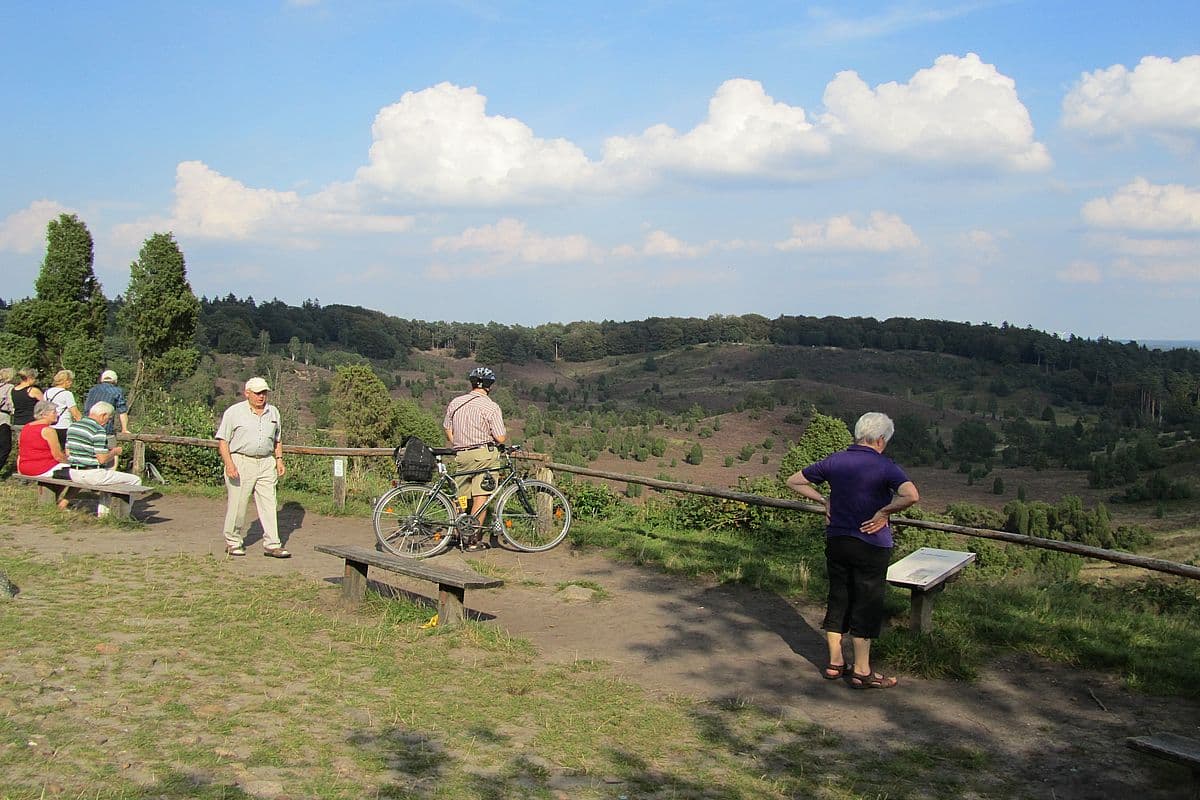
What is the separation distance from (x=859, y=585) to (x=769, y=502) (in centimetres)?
300

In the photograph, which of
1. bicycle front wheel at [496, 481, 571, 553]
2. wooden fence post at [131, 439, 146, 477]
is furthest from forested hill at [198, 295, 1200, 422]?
bicycle front wheel at [496, 481, 571, 553]

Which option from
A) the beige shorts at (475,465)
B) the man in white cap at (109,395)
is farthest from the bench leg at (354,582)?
the man in white cap at (109,395)

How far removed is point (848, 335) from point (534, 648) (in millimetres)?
112653

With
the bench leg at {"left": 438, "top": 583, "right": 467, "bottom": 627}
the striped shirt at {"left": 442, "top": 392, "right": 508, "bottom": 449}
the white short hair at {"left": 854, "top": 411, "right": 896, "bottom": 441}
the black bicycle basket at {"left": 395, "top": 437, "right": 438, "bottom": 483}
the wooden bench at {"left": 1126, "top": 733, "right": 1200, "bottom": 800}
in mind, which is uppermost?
the white short hair at {"left": 854, "top": 411, "right": 896, "bottom": 441}

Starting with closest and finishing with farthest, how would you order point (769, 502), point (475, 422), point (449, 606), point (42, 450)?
point (449, 606), point (769, 502), point (475, 422), point (42, 450)

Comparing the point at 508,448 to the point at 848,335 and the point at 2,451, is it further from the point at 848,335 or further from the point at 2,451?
the point at 848,335

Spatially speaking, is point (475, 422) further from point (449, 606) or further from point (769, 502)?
point (449, 606)

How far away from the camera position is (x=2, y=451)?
12789 millimetres

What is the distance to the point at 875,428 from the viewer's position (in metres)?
5.85

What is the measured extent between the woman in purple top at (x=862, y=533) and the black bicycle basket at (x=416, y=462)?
15.3 ft

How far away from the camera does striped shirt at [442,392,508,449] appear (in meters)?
9.77

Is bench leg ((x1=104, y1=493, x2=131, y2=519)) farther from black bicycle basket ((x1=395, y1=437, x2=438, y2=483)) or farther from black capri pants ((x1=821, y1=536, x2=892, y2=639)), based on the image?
black capri pants ((x1=821, y1=536, x2=892, y2=639))

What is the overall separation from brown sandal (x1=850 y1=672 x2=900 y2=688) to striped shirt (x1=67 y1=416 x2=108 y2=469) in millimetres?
8846

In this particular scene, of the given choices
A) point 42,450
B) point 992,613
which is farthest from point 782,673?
point 42,450
